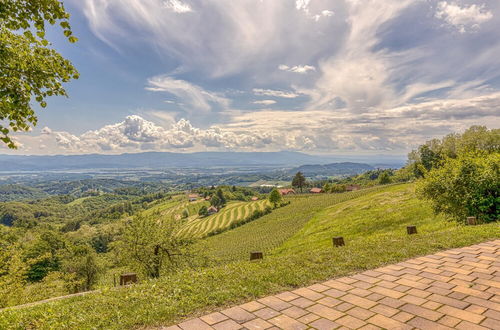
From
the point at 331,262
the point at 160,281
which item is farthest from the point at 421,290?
the point at 160,281

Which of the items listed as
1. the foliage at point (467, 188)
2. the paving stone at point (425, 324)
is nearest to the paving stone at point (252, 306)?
the paving stone at point (425, 324)

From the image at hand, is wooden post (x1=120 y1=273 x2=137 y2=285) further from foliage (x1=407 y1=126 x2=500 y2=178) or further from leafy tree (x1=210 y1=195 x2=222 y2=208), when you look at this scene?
leafy tree (x1=210 y1=195 x2=222 y2=208)

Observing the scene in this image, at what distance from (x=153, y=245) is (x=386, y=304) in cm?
1346

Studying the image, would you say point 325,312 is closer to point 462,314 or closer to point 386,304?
point 386,304

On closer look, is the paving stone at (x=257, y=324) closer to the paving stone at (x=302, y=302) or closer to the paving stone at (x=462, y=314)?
the paving stone at (x=302, y=302)

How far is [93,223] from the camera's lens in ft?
453

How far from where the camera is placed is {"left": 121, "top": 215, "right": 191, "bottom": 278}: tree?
592 inches

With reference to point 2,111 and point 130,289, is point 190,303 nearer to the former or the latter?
point 130,289

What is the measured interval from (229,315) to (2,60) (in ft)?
20.2

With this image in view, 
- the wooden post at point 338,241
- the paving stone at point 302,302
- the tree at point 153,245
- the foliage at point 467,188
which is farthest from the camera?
the tree at point 153,245

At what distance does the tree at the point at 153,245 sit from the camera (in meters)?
15.0

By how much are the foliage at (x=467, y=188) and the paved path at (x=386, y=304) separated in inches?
313

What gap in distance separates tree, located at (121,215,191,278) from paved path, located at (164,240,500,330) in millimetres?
12022

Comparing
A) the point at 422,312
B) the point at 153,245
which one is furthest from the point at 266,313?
the point at 153,245
